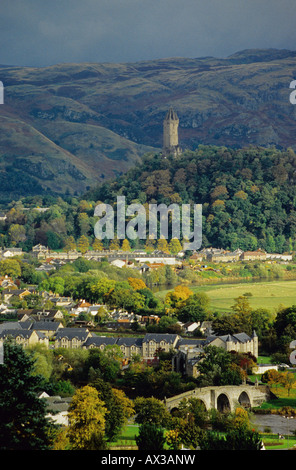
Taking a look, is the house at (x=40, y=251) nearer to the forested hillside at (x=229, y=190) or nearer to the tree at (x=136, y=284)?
the forested hillside at (x=229, y=190)

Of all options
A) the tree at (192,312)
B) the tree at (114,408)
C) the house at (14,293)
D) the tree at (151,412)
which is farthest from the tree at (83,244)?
the tree at (151,412)

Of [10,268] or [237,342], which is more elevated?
[10,268]

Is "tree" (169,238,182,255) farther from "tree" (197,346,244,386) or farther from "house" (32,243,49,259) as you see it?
"tree" (197,346,244,386)

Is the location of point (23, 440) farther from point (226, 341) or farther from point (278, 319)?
point (278, 319)

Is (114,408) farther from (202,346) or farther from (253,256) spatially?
(253,256)

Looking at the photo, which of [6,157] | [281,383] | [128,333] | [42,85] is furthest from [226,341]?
[42,85]

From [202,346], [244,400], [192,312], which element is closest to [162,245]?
[192,312]

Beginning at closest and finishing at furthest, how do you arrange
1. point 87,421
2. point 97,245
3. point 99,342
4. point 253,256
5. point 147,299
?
point 87,421 < point 99,342 < point 147,299 < point 253,256 < point 97,245
